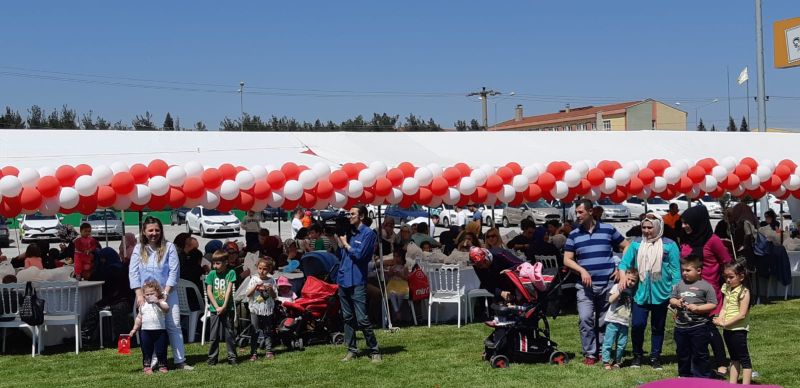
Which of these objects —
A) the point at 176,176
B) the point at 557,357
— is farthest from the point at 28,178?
the point at 557,357

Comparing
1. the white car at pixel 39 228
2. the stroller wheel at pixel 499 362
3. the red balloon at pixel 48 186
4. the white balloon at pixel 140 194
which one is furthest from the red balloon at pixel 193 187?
the white car at pixel 39 228

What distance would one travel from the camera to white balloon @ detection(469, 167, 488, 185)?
36.4 feet

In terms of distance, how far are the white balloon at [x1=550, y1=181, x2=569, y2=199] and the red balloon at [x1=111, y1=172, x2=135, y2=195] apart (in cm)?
528

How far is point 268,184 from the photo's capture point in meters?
9.97

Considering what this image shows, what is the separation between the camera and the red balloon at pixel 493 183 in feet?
36.9

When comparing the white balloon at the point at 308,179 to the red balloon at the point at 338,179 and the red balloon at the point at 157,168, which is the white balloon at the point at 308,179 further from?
the red balloon at the point at 157,168

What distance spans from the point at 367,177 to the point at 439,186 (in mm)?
1038

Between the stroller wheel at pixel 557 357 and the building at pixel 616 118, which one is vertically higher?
the building at pixel 616 118

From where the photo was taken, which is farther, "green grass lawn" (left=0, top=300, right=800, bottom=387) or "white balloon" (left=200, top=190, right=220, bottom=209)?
"white balloon" (left=200, top=190, right=220, bottom=209)

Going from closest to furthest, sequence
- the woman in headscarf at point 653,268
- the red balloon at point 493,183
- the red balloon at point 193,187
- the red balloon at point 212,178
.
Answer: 1. the woman in headscarf at point 653,268
2. the red balloon at point 193,187
3. the red balloon at point 212,178
4. the red balloon at point 493,183

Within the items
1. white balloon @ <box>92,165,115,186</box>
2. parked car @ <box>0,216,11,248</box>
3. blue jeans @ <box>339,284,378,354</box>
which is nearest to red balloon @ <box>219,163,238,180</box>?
white balloon @ <box>92,165,115,186</box>

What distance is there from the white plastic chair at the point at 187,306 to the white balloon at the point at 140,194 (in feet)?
3.04

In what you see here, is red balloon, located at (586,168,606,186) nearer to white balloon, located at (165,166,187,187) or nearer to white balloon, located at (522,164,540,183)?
white balloon, located at (522,164,540,183)

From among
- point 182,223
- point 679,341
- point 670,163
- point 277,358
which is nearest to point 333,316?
point 277,358
